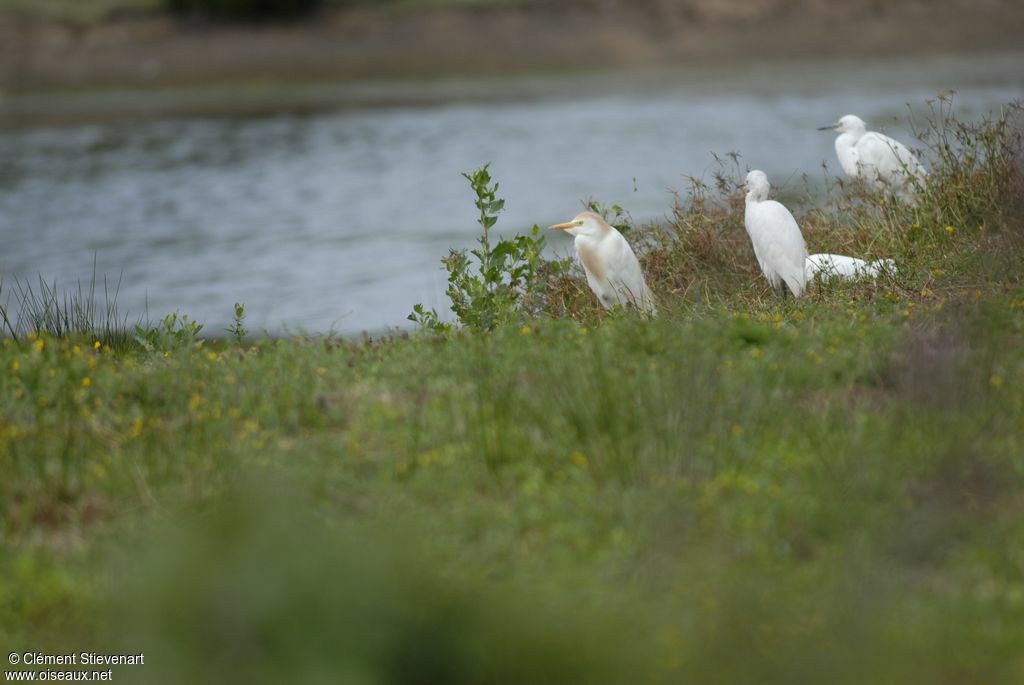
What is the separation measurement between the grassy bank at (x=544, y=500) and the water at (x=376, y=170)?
649 centimetres

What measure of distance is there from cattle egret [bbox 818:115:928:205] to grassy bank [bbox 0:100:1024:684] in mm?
2255

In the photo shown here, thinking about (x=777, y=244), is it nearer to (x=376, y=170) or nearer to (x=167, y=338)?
(x=167, y=338)

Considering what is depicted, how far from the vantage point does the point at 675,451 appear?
4438mm

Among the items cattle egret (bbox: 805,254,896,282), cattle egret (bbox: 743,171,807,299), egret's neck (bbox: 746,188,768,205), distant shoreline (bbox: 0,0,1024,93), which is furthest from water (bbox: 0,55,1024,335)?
cattle egret (bbox: 805,254,896,282)

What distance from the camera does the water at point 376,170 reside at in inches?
657

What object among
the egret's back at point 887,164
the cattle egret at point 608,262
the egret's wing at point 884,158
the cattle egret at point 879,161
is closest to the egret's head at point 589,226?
the cattle egret at point 608,262

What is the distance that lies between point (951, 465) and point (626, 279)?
386 cm

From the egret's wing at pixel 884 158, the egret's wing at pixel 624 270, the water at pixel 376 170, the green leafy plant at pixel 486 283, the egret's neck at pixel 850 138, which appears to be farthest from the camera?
the water at pixel 376 170

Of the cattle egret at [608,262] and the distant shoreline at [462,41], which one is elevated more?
the distant shoreline at [462,41]

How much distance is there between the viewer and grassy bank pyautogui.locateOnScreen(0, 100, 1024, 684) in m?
2.83

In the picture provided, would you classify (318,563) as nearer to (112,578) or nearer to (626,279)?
(112,578)

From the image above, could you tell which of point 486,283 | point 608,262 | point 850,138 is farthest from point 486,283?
point 850,138

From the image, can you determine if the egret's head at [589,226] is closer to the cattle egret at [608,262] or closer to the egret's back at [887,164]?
the cattle egret at [608,262]

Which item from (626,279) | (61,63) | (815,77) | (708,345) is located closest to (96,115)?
(61,63)
